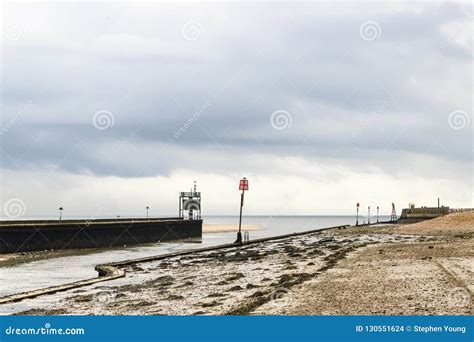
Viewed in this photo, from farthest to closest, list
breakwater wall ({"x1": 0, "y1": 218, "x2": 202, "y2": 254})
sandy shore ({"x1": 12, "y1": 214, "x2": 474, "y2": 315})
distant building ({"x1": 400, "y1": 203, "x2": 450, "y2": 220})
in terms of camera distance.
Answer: distant building ({"x1": 400, "y1": 203, "x2": 450, "y2": 220})
breakwater wall ({"x1": 0, "y1": 218, "x2": 202, "y2": 254})
sandy shore ({"x1": 12, "y1": 214, "x2": 474, "y2": 315})

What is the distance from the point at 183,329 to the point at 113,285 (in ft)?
37.4

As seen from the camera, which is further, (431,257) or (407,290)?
(431,257)

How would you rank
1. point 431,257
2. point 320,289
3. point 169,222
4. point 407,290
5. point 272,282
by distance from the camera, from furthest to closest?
point 169,222
point 431,257
point 272,282
point 320,289
point 407,290

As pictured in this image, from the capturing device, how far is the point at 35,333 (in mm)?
10555

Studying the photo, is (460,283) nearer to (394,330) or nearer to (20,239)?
(394,330)

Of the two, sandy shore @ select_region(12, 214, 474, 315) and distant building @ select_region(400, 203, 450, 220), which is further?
distant building @ select_region(400, 203, 450, 220)

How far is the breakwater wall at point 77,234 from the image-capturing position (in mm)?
44688

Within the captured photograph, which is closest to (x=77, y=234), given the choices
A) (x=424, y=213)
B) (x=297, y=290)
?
(x=297, y=290)

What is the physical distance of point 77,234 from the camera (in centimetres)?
5341

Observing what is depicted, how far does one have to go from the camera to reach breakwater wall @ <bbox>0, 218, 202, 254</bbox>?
147 ft

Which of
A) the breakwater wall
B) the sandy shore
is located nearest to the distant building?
the breakwater wall

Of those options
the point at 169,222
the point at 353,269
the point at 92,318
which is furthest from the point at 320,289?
the point at 169,222

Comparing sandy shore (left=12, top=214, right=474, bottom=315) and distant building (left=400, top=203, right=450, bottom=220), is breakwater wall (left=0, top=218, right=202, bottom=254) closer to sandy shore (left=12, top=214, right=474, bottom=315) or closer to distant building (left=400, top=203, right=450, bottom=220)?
sandy shore (left=12, top=214, right=474, bottom=315)

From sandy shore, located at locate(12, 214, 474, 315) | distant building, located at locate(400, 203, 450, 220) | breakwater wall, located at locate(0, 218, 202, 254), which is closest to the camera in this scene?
sandy shore, located at locate(12, 214, 474, 315)
